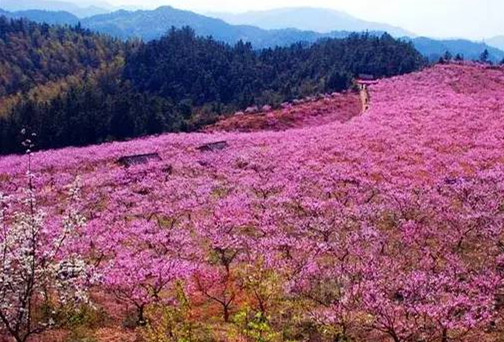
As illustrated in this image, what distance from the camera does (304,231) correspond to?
3284 cm

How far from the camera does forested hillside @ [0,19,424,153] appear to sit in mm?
89750

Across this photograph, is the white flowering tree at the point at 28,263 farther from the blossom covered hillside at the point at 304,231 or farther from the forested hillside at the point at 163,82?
the forested hillside at the point at 163,82

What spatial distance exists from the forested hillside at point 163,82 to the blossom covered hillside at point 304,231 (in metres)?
28.5

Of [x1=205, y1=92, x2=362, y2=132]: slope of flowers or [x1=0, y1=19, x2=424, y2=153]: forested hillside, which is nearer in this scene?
[x1=205, y1=92, x2=362, y2=132]: slope of flowers

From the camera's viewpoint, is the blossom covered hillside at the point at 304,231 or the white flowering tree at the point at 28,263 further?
the blossom covered hillside at the point at 304,231

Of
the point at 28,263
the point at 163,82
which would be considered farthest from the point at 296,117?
Answer: the point at 163,82

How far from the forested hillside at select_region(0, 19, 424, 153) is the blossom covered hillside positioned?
93.6 ft

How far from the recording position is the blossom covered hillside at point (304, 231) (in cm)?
2305

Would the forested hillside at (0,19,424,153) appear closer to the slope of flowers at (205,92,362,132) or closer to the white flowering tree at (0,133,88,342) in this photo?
the slope of flowers at (205,92,362,132)

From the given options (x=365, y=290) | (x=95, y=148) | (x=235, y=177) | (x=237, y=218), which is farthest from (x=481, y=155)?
(x=95, y=148)

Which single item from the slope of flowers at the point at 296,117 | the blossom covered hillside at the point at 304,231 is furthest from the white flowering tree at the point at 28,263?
the slope of flowers at the point at 296,117

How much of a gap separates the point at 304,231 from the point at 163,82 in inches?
5588

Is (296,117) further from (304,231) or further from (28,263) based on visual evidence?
(28,263)

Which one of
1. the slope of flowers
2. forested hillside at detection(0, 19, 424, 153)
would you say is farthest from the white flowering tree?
forested hillside at detection(0, 19, 424, 153)
